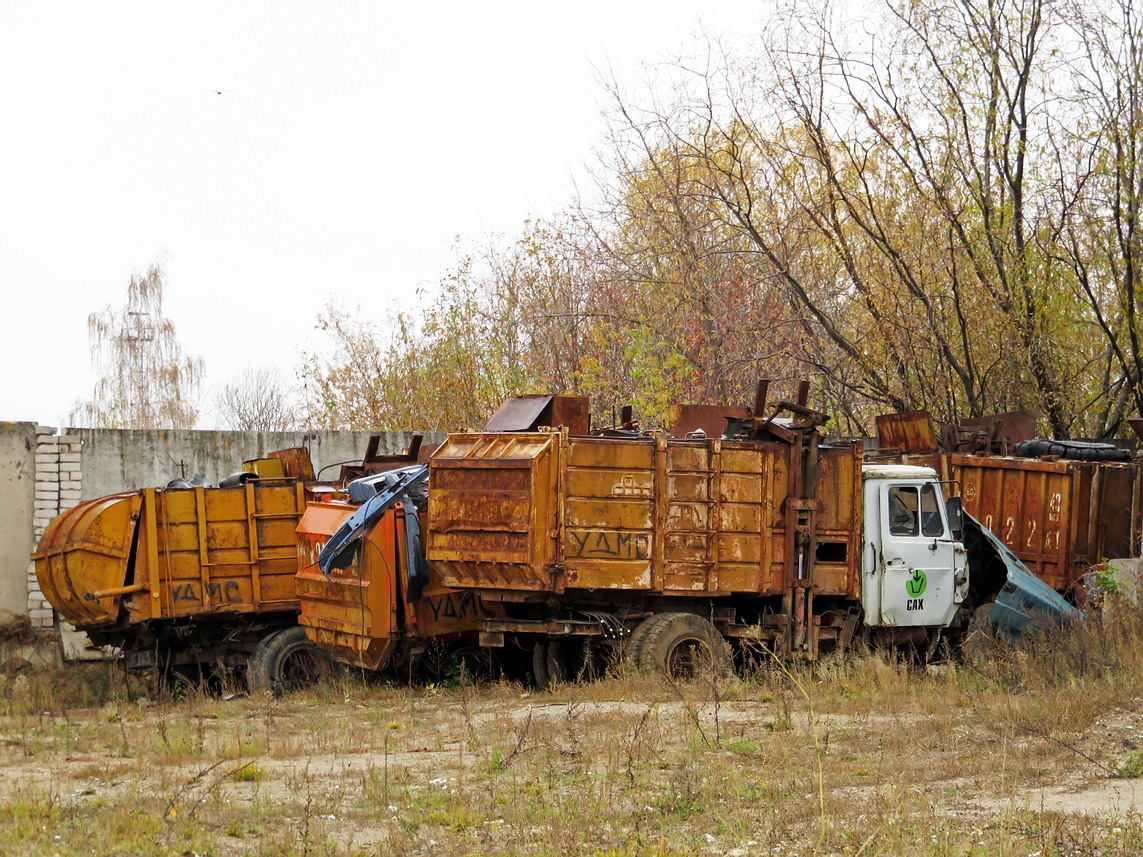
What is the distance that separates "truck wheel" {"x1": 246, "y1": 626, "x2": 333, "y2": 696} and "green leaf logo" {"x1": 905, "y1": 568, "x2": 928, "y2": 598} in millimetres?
6214

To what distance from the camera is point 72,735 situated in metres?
9.90

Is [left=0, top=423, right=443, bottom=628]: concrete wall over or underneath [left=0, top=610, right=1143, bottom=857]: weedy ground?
over

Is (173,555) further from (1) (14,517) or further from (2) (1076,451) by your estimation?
(2) (1076,451)

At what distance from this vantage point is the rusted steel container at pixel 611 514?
1114 cm

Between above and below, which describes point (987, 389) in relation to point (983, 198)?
below

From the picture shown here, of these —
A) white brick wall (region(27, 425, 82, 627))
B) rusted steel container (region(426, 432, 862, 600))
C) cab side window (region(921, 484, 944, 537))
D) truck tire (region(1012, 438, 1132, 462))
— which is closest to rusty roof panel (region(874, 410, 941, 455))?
truck tire (region(1012, 438, 1132, 462))

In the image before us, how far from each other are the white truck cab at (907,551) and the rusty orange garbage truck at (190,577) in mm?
5978

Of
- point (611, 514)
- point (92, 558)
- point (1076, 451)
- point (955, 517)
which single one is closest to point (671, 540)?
point (611, 514)

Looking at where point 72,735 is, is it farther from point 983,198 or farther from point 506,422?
point 983,198

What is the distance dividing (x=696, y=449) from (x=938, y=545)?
317cm

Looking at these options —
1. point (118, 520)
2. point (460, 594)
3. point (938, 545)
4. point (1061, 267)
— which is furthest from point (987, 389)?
point (118, 520)

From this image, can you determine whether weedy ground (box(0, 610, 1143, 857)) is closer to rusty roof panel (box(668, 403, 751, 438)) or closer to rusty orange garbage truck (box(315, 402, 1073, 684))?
rusty orange garbage truck (box(315, 402, 1073, 684))

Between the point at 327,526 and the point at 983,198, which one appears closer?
the point at 327,526

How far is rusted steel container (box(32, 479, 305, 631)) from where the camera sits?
42.0 feet
